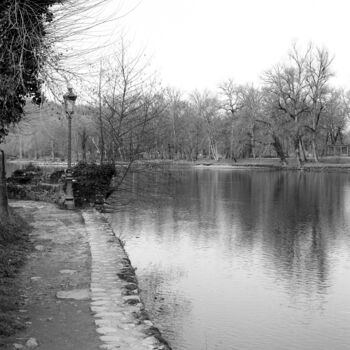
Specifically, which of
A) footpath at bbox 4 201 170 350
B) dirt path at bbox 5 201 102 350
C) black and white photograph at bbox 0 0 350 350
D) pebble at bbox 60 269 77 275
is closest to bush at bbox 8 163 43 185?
black and white photograph at bbox 0 0 350 350

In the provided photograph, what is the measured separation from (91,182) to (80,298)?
10652 mm

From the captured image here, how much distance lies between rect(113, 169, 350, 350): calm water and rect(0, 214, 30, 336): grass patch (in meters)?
2.19

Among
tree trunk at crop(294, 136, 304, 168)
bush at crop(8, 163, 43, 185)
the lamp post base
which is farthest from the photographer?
tree trunk at crop(294, 136, 304, 168)

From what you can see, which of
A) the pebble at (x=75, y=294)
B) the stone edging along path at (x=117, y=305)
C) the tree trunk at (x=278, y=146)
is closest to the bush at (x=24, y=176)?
the stone edging along path at (x=117, y=305)

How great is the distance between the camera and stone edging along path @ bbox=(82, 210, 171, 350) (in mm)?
5191

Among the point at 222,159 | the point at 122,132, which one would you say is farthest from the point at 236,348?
the point at 222,159

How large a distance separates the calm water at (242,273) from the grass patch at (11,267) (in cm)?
219

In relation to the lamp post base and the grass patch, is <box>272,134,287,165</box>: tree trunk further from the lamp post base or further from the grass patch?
the grass patch

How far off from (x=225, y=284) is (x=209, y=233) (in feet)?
17.8

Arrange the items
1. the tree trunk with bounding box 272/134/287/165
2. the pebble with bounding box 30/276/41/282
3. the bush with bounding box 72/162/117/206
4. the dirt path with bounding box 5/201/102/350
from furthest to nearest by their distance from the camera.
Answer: the tree trunk with bounding box 272/134/287/165, the bush with bounding box 72/162/117/206, the pebble with bounding box 30/276/41/282, the dirt path with bounding box 5/201/102/350

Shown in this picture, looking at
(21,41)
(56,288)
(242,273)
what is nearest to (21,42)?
(21,41)

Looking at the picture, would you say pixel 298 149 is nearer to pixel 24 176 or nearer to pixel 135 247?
pixel 24 176

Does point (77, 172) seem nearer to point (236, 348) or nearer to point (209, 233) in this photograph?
point (209, 233)

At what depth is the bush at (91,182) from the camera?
55.2 ft
